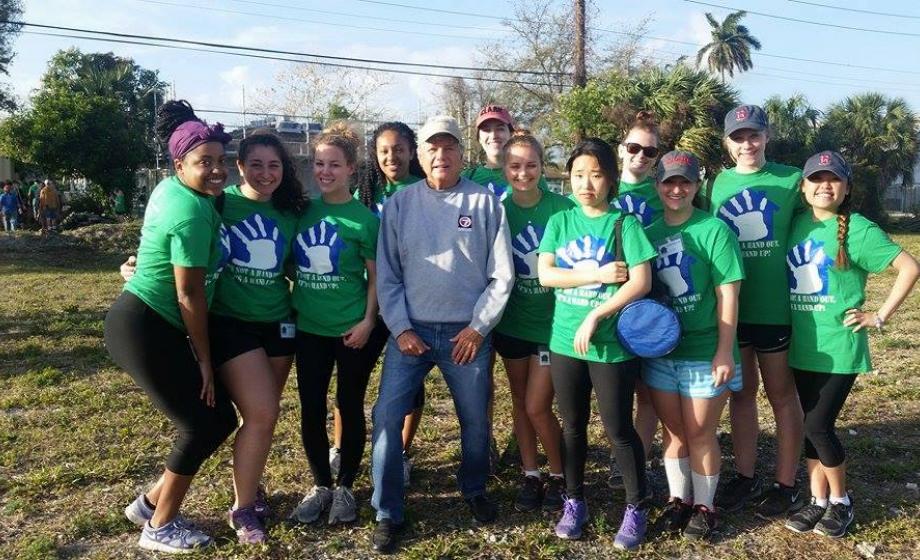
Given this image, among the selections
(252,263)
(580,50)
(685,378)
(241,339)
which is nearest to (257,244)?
(252,263)

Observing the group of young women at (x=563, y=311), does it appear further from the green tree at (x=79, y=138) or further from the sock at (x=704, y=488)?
the green tree at (x=79, y=138)

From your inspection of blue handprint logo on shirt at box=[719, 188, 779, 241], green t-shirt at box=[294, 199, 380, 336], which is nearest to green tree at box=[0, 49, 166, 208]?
green t-shirt at box=[294, 199, 380, 336]

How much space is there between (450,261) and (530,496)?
1396 millimetres

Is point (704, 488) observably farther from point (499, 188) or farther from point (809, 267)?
point (499, 188)

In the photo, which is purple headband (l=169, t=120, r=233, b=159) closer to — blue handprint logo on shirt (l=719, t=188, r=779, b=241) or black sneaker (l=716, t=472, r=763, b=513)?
blue handprint logo on shirt (l=719, t=188, r=779, b=241)

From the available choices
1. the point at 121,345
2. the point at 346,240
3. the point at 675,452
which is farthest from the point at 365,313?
the point at 675,452

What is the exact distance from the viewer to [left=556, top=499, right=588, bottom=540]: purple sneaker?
3578 mm

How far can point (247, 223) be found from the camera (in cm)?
362

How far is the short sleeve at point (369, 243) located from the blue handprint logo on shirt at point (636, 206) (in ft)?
4.19

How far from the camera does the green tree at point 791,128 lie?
948 inches

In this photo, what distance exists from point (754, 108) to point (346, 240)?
2.22 m

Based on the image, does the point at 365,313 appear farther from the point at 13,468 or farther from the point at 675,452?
the point at 13,468

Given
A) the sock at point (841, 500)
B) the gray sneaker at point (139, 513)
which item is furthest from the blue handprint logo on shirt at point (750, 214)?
the gray sneaker at point (139, 513)

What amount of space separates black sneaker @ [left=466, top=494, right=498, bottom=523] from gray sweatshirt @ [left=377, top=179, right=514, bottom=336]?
0.95m
